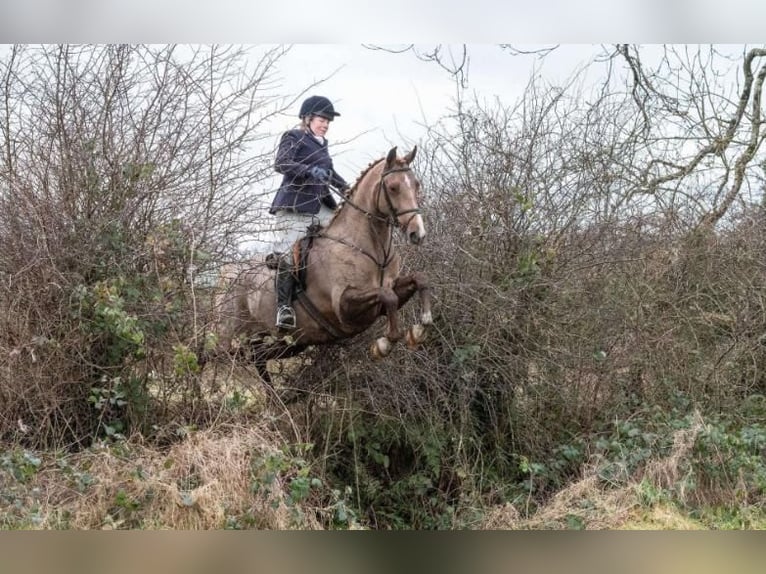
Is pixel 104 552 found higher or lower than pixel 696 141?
lower

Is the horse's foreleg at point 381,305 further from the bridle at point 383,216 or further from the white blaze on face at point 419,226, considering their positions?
the white blaze on face at point 419,226

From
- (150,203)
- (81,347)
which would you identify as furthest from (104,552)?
(150,203)

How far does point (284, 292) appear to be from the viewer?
315 inches

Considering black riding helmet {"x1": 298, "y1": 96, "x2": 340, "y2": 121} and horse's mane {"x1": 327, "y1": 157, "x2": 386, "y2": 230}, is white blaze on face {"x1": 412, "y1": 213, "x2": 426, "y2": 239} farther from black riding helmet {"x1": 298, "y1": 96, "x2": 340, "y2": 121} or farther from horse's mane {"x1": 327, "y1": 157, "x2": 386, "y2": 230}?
black riding helmet {"x1": 298, "y1": 96, "x2": 340, "y2": 121}

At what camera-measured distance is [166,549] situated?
4180 millimetres

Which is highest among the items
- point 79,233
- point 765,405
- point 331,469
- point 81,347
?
point 79,233

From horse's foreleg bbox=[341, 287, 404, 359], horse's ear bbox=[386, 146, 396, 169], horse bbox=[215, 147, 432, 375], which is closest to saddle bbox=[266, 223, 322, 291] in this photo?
horse bbox=[215, 147, 432, 375]

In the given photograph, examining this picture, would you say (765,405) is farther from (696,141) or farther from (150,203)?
(150,203)

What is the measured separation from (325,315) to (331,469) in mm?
1563

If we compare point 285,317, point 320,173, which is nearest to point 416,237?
point 320,173

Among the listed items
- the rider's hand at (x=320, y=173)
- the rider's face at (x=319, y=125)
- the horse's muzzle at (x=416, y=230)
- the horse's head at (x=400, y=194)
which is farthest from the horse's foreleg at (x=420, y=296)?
the rider's face at (x=319, y=125)

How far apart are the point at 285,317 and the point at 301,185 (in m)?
1.27

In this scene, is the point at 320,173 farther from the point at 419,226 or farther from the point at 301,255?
the point at 419,226

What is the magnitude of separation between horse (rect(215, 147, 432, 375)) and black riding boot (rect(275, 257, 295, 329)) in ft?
0.33
